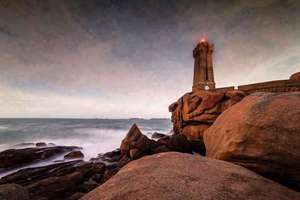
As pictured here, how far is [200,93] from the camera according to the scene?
13.7 metres

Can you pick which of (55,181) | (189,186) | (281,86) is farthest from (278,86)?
(55,181)

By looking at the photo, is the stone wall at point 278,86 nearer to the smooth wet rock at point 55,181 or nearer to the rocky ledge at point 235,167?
the rocky ledge at point 235,167

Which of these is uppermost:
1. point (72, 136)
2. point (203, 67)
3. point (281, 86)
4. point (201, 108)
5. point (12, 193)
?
point (203, 67)

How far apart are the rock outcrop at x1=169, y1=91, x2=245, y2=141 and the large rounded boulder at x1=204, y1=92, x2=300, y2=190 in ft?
25.8

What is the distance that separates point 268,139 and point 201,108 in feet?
32.9

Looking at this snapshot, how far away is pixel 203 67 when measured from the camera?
71.9 ft

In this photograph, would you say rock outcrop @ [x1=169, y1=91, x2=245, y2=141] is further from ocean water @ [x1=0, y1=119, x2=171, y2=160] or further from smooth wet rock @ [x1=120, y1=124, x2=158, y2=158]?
ocean water @ [x1=0, y1=119, x2=171, y2=160]

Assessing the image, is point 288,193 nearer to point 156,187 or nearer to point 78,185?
point 156,187

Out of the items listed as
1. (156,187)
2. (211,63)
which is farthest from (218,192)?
(211,63)

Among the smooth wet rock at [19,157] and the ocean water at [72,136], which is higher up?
the smooth wet rock at [19,157]

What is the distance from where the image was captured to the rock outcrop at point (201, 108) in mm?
11602

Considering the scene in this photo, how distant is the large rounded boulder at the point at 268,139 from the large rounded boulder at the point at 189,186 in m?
0.69

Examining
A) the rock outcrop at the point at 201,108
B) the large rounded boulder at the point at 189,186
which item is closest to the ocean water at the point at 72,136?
the rock outcrop at the point at 201,108

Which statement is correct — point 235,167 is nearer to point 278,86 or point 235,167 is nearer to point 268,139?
point 268,139
